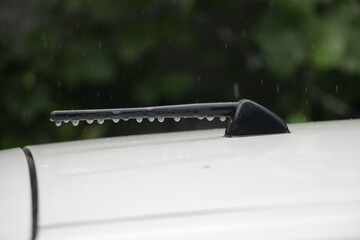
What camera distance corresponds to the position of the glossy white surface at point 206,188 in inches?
39.4

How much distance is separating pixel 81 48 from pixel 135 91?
33cm

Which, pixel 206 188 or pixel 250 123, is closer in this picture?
pixel 206 188

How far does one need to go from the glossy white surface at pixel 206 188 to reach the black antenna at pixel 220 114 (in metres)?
0.04

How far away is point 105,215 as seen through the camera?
103cm

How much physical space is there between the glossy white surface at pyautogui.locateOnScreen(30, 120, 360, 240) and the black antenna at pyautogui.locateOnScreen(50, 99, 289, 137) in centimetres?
4

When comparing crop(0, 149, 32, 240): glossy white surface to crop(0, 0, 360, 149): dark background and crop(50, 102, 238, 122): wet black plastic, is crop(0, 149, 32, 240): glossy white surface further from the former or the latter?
crop(0, 0, 360, 149): dark background

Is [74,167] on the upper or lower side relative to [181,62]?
upper

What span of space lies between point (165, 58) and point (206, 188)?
2.78m

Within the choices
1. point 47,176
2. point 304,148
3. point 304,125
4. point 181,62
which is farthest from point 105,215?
point 181,62

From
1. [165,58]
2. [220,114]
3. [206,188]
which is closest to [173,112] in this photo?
[220,114]

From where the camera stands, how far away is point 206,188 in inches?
43.8

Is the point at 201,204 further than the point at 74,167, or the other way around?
the point at 74,167

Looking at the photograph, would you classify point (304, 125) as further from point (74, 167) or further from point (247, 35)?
point (247, 35)

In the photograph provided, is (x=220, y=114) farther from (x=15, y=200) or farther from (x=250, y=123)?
(x=15, y=200)
